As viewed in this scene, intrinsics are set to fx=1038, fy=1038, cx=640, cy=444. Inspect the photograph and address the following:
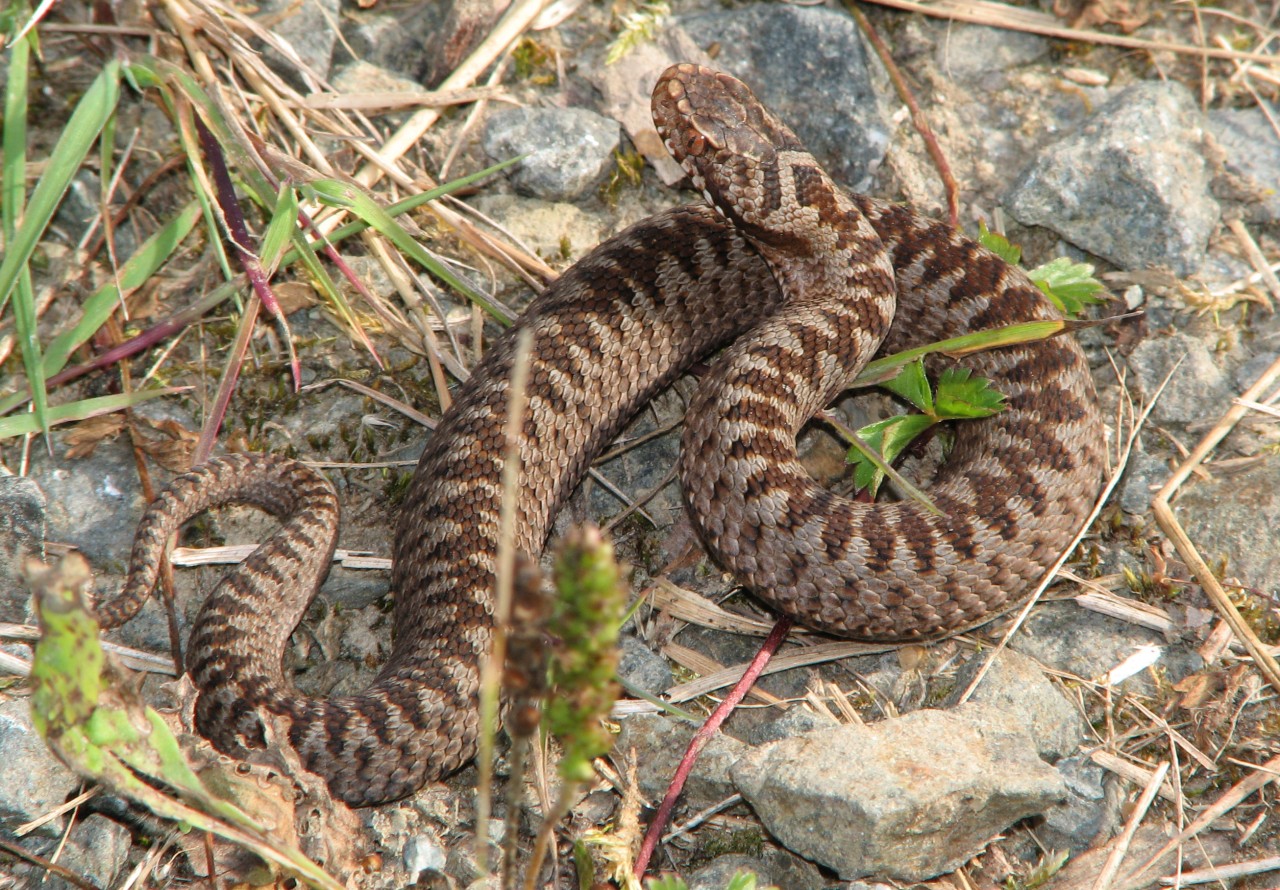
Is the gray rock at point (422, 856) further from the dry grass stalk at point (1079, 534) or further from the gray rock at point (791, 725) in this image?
the dry grass stalk at point (1079, 534)

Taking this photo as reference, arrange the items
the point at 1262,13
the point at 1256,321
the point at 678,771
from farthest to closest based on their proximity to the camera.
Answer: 1. the point at 1262,13
2. the point at 1256,321
3. the point at 678,771

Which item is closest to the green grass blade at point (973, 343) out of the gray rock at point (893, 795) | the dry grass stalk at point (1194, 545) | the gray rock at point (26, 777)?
the dry grass stalk at point (1194, 545)

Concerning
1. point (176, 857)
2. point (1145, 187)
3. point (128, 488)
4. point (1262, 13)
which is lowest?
point (176, 857)

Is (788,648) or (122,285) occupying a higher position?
(122,285)

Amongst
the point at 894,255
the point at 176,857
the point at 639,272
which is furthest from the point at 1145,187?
the point at 176,857

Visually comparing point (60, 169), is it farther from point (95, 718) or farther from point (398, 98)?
point (95, 718)

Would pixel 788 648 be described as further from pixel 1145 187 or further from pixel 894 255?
pixel 1145 187
